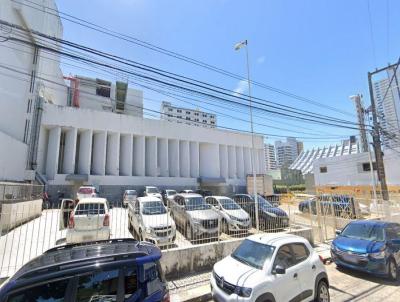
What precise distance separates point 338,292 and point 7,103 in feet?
80.2

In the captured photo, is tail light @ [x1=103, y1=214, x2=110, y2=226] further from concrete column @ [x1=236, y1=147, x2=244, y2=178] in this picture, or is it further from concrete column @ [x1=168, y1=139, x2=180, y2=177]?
concrete column @ [x1=236, y1=147, x2=244, y2=178]

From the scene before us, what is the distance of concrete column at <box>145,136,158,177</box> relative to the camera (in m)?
31.8

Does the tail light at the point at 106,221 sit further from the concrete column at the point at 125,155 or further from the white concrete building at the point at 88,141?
the concrete column at the point at 125,155

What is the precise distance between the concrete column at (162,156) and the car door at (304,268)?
27.7 m

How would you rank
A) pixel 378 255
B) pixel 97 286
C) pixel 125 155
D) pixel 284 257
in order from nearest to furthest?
pixel 97 286, pixel 284 257, pixel 378 255, pixel 125 155

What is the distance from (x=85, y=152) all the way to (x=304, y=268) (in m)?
27.3

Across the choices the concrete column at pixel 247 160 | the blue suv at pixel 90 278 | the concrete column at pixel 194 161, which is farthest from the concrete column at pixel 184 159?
the blue suv at pixel 90 278

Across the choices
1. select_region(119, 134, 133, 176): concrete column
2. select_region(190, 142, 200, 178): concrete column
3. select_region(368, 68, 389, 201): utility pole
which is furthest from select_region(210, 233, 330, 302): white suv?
select_region(190, 142, 200, 178): concrete column

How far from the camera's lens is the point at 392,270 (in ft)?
23.5

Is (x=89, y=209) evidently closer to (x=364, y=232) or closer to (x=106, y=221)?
(x=106, y=221)

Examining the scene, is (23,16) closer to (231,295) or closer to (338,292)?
(231,295)

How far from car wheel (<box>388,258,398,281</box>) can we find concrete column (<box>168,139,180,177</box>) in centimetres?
2745

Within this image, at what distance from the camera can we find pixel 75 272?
296cm

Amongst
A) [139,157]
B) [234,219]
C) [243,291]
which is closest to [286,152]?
[139,157]
